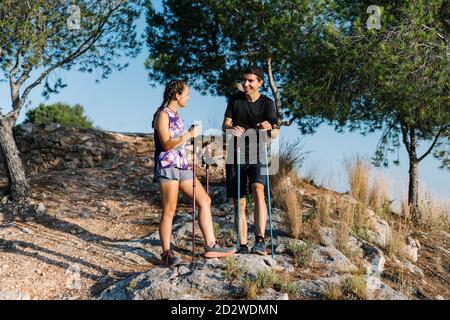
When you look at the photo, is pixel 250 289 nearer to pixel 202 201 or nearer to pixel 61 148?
pixel 202 201

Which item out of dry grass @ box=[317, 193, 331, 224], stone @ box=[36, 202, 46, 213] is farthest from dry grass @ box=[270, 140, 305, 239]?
stone @ box=[36, 202, 46, 213]

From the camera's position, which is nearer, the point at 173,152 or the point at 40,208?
the point at 173,152

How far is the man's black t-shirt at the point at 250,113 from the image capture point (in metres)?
6.27

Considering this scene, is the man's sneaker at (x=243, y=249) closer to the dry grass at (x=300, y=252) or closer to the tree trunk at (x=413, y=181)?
the dry grass at (x=300, y=252)


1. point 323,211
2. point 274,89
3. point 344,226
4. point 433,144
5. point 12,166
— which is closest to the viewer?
point 344,226

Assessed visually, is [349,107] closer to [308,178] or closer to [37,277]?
[308,178]

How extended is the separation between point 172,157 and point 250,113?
113cm

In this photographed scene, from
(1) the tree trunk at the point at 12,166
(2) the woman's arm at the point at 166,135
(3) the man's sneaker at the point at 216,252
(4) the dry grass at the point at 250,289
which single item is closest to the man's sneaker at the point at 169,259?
(3) the man's sneaker at the point at 216,252

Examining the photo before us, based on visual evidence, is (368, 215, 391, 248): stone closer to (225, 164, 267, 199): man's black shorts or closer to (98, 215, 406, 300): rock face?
(98, 215, 406, 300): rock face

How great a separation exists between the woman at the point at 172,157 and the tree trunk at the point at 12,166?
5.52 m

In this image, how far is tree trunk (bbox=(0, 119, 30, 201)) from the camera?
10.5 m

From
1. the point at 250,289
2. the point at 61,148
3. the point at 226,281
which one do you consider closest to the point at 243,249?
the point at 226,281

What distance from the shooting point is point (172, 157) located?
5762 millimetres

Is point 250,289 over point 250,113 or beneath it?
beneath
